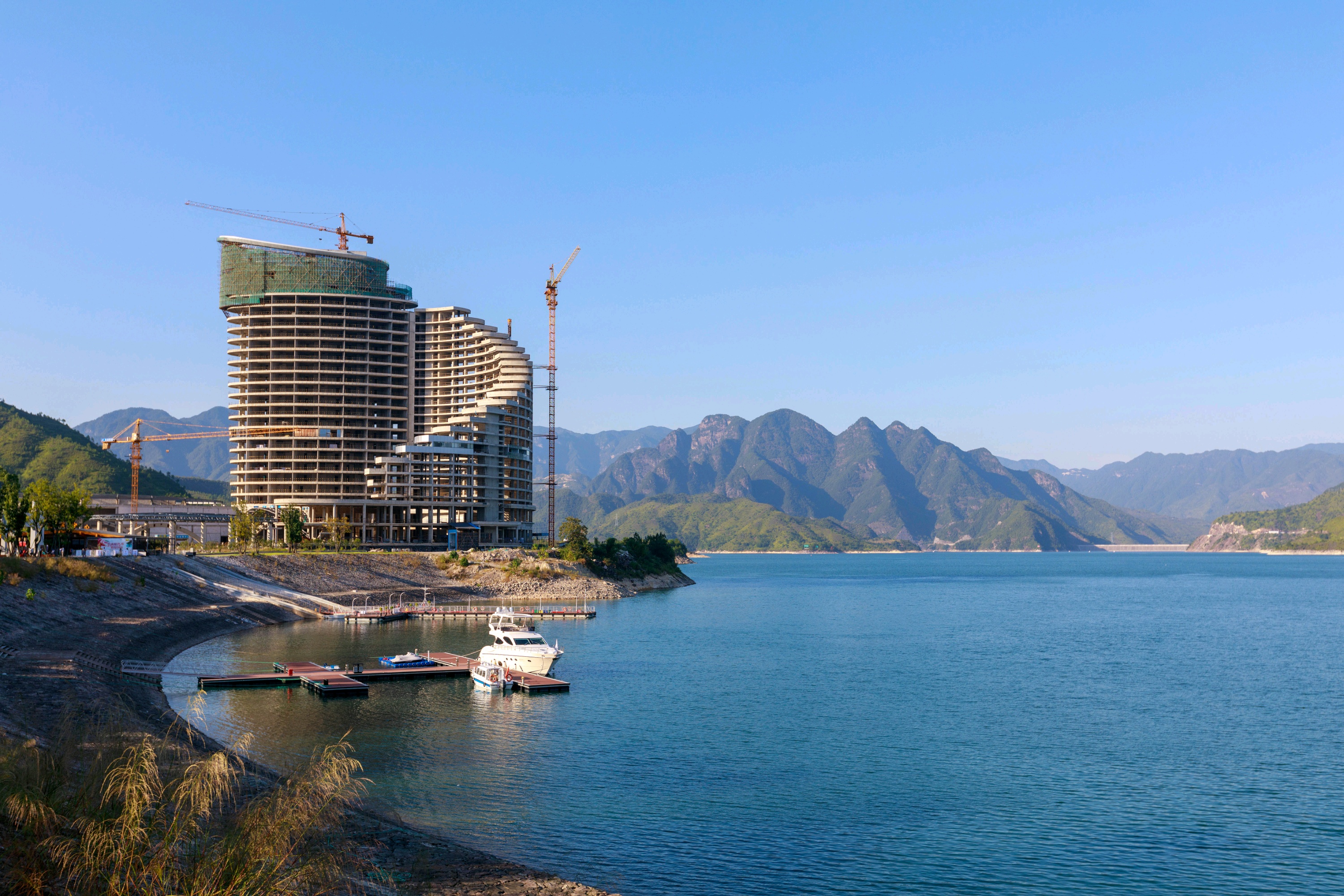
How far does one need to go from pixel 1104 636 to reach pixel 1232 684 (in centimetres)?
4141

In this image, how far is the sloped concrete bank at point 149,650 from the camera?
34625mm

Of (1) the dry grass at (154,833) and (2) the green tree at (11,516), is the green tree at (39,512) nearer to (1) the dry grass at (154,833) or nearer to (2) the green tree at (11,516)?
(2) the green tree at (11,516)


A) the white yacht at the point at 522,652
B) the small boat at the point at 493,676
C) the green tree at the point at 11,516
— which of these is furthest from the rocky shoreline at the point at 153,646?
the white yacht at the point at 522,652

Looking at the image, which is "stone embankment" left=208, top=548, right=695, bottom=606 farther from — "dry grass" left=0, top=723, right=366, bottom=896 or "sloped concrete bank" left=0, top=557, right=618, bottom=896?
"dry grass" left=0, top=723, right=366, bottom=896

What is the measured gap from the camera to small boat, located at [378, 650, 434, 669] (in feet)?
296

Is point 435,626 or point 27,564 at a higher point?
point 27,564

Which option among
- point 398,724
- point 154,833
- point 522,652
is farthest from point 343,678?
point 154,833

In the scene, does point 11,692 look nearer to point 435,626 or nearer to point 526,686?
point 526,686

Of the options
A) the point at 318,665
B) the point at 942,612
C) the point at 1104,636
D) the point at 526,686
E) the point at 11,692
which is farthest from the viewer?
the point at 942,612

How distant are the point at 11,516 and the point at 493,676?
83674 mm

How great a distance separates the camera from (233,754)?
157 ft

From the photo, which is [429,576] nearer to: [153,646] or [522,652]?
[153,646]

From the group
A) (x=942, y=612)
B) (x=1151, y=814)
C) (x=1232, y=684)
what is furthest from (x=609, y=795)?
(x=942, y=612)

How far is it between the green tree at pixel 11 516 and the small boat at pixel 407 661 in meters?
64.5
